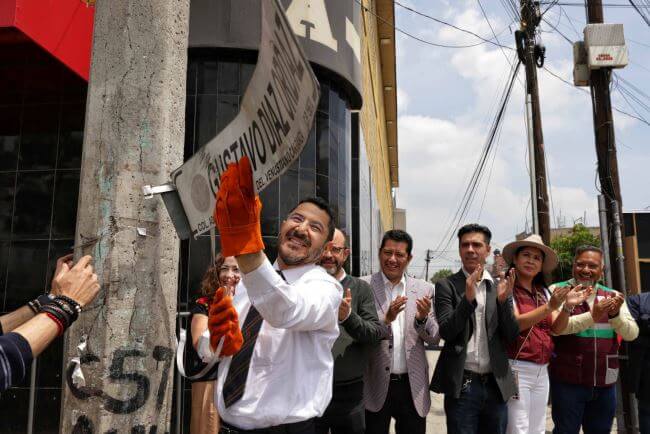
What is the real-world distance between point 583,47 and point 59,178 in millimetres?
7892

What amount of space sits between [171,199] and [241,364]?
0.84m

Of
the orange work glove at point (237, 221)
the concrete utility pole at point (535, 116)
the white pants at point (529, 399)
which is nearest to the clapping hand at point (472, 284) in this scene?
the white pants at point (529, 399)

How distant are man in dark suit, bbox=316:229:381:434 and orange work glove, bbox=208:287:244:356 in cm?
136

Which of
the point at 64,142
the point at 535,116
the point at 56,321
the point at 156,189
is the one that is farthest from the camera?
the point at 535,116

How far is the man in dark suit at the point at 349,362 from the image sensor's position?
3.57 metres

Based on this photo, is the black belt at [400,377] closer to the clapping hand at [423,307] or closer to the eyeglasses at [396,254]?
the clapping hand at [423,307]

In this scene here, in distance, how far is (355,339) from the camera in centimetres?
368

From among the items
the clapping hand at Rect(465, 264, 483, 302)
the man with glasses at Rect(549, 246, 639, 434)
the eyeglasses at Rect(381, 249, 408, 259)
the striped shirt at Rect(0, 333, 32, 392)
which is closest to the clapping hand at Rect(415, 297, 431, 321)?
the clapping hand at Rect(465, 264, 483, 302)

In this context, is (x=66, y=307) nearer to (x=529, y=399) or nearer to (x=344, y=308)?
(x=344, y=308)

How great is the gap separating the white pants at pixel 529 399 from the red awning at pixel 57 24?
204 inches

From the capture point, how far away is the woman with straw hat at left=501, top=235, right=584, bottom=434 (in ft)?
13.3

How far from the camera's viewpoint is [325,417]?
358 cm

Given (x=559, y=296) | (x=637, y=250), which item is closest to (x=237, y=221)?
(x=559, y=296)

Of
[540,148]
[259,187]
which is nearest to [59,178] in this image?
[259,187]
